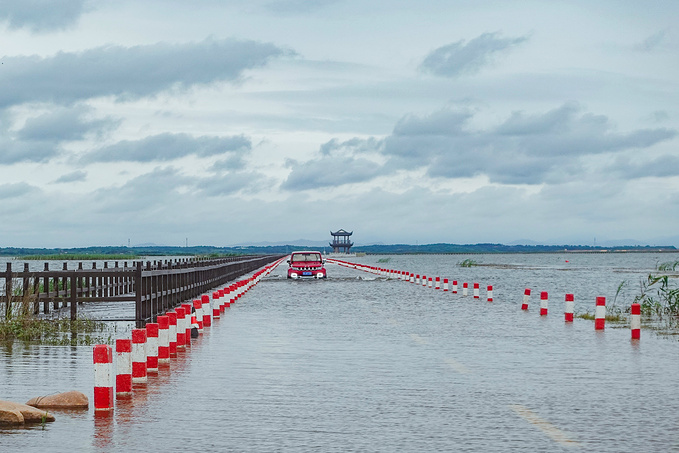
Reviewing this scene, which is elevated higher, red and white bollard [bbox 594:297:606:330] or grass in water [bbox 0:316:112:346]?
red and white bollard [bbox 594:297:606:330]

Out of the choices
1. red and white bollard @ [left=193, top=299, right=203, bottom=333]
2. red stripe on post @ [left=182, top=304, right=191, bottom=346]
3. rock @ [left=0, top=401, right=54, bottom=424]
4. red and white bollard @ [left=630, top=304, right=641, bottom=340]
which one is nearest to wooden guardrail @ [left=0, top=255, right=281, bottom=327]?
red and white bollard @ [left=193, top=299, right=203, bottom=333]

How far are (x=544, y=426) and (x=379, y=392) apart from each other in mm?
2816

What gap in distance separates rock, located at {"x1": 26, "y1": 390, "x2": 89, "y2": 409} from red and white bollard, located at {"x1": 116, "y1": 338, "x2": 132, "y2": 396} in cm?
75

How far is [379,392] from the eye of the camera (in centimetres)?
1212

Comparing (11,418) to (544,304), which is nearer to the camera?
(11,418)

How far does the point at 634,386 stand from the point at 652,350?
17.8 ft

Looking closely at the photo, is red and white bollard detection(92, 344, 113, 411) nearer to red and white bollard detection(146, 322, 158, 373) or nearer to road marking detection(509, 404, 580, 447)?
red and white bollard detection(146, 322, 158, 373)

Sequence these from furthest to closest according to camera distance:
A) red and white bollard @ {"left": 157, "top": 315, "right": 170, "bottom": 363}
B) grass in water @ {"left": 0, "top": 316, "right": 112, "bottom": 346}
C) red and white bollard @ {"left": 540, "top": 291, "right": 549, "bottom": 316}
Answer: red and white bollard @ {"left": 540, "top": 291, "right": 549, "bottom": 316}, grass in water @ {"left": 0, "top": 316, "right": 112, "bottom": 346}, red and white bollard @ {"left": 157, "top": 315, "right": 170, "bottom": 363}

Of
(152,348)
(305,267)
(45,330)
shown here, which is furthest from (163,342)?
(305,267)

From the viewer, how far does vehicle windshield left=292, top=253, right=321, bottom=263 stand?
60.4 meters

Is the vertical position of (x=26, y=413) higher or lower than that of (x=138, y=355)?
lower

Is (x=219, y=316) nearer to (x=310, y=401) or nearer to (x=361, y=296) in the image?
(x=361, y=296)

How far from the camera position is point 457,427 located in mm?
9695

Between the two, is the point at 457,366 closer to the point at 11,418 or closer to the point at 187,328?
the point at 187,328
